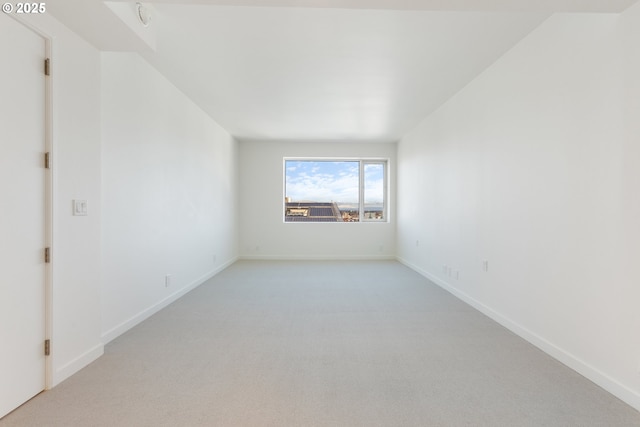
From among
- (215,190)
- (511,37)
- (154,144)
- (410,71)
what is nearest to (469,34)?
(511,37)

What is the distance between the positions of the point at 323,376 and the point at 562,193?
210 centimetres

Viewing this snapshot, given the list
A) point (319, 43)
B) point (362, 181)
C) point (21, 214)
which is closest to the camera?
point (21, 214)

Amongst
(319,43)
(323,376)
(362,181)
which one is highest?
(319,43)

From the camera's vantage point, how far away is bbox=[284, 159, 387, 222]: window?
7.18 metres

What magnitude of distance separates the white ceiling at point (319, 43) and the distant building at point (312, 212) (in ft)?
9.82

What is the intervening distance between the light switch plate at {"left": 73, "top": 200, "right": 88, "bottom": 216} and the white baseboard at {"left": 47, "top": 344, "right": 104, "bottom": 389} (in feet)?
3.16

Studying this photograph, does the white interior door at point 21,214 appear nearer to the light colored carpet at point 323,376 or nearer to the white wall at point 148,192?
the light colored carpet at point 323,376

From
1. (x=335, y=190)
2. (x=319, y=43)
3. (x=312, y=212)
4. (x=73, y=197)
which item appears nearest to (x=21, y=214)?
(x=73, y=197)

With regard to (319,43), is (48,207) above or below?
below

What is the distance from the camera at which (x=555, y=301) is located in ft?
7.58

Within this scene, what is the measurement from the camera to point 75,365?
6.83 feet

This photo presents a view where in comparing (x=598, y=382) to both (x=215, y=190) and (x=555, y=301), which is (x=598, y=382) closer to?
(x=555, y=301)

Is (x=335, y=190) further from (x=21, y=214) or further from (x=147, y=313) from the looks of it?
(x=21, y=214)

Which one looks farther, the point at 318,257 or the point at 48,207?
the point at 318,257
